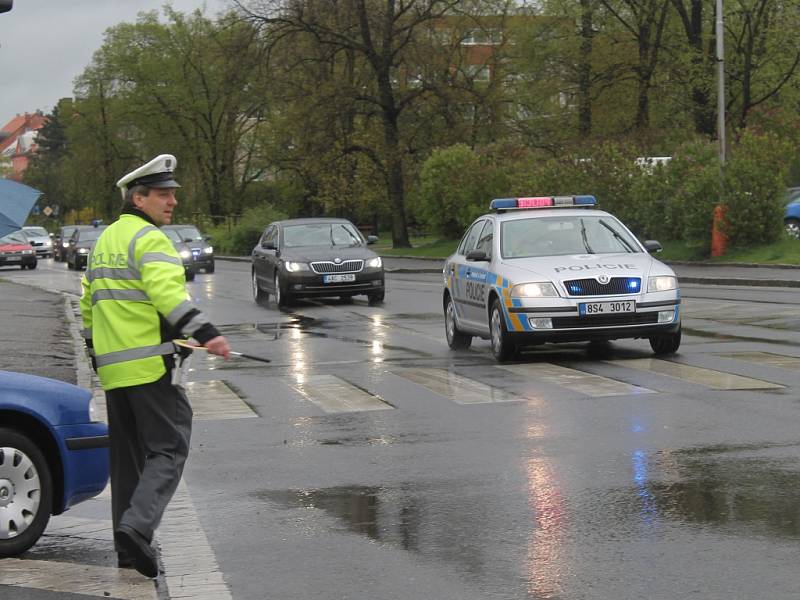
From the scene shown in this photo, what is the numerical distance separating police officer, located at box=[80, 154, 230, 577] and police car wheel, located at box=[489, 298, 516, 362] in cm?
890

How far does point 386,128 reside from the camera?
185ft

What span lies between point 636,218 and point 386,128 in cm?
1921

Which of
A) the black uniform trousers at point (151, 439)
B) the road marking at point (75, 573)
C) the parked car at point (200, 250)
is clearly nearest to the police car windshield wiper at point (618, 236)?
the road marking at point (75, 573)

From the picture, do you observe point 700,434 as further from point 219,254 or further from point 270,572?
point 219,254

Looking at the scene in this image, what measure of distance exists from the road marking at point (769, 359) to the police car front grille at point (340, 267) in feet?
41.2

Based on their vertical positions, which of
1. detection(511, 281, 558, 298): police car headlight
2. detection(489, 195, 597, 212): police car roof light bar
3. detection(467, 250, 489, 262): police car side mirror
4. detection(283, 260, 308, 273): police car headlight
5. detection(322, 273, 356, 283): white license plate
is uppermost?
detection(489, 195, 597, 212): police car roof light bar

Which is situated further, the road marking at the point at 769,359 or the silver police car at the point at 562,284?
the silver police car at the point at 562,284

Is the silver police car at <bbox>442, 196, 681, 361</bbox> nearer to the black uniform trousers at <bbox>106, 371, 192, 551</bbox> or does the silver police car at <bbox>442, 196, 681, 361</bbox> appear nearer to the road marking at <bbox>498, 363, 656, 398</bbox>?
the road marking at <bbox>498, 363, 656, 398</bbox>

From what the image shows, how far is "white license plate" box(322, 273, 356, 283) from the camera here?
88.9 feet

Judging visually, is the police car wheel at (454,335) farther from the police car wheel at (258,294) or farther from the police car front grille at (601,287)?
the police car wheel at (258,294)

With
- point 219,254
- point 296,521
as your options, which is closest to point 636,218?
point 296,521

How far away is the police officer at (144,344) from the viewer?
6148 mm

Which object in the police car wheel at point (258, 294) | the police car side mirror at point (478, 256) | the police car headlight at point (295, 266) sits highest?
the police car side mirror at point (478, 256)

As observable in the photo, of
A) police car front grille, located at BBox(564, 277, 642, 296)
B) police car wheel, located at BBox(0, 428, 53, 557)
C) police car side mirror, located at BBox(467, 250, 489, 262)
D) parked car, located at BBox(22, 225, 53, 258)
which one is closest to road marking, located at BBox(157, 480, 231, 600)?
police car wheel, located at BBox(0, 428, 53, 557)
